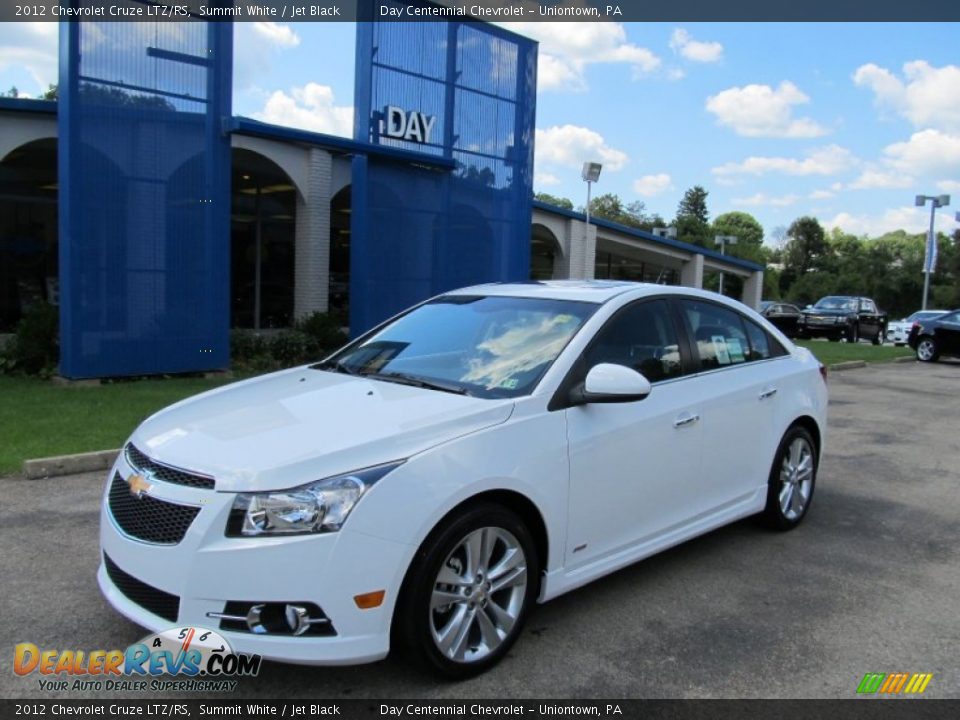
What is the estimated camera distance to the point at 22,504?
17.9 feet

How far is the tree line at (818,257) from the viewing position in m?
73.2

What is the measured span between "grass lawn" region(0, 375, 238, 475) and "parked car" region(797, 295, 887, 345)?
24.9 m

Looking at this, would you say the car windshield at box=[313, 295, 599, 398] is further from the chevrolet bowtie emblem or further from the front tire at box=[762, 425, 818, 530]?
the front tire at box=[762, 425, 818, 530]

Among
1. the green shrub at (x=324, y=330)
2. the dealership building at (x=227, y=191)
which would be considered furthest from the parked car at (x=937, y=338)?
the green shrub at (x=324, y=330)

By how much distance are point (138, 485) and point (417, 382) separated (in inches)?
52.5

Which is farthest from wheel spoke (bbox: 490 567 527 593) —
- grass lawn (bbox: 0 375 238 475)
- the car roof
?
grass lawn (bbox: 0 375 238 475)

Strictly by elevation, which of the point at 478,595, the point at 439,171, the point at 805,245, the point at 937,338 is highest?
the point at 805,245

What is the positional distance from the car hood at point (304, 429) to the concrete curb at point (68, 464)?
2.95 meters

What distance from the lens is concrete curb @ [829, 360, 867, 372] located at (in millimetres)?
17258

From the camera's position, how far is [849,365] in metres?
17.9

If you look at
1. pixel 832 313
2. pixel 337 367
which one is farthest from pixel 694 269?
pixel 337 367

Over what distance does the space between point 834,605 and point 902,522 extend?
1990mm

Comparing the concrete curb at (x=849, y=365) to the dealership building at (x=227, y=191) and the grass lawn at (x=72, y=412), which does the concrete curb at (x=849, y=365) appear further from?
the grass lawn at (x=72, y=412)

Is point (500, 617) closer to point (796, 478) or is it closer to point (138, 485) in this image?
point (138, 485)
